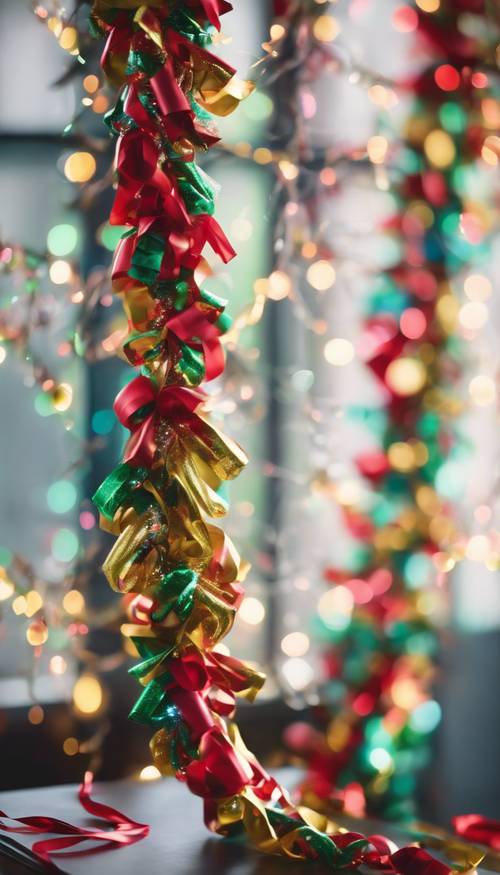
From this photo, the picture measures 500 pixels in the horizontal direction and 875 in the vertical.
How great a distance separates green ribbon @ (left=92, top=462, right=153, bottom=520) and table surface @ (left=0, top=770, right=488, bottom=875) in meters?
0.29

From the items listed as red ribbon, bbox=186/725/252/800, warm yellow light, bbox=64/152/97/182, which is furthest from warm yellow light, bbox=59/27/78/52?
red ribbon, bbox=186/725/252/800

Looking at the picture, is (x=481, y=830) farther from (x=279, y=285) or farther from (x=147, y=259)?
(x=279, y=285)

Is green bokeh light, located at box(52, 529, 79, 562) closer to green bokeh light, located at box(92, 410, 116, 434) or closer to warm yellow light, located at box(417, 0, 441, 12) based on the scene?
green bokeh light, located at box(92, 410, 116, 434)

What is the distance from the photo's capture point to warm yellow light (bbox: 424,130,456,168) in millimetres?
1771

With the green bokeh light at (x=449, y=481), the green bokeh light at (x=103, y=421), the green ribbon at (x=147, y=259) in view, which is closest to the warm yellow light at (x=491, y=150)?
the green bokeh light at (x=449, y=481)

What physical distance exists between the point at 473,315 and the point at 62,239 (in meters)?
0.66

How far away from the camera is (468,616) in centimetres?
182

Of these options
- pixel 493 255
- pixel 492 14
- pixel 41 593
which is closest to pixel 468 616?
pixel 493 255

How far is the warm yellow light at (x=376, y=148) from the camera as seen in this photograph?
173 centimetres

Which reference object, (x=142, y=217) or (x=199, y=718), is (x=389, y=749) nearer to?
(x=199, y=718)

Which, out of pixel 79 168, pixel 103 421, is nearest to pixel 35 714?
pixel 103 421

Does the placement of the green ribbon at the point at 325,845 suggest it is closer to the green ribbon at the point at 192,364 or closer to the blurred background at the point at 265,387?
the green ribbon at the point at 192,364

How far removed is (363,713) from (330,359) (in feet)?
1.75

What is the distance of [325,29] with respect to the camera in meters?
1.69
